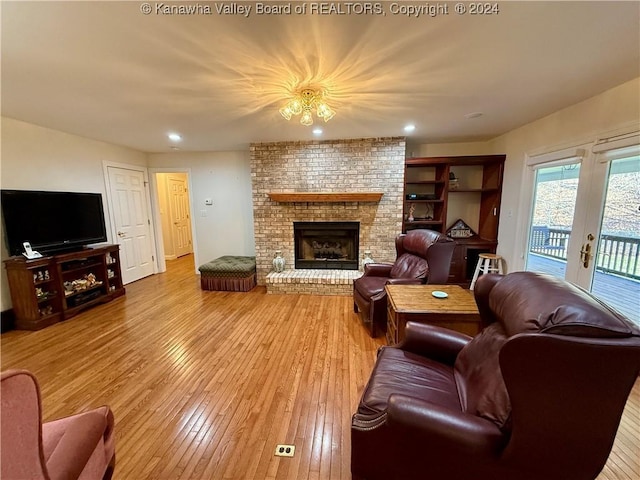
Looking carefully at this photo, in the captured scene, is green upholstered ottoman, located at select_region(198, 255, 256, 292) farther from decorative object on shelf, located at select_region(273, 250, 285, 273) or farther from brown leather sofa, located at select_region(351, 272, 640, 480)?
brown leather sofa, located at select_region(351, 272, 640, 480)

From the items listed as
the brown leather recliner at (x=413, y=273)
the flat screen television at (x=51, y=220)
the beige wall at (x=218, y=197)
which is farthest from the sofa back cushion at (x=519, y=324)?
the flat screen television at (x=51, y=220)

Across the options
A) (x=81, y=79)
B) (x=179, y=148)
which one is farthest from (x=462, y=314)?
(x=179, y=148)

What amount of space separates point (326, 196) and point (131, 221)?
350 centimetres

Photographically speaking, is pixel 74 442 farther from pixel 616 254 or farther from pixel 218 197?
pixel 218 197

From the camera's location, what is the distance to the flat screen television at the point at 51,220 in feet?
9.22

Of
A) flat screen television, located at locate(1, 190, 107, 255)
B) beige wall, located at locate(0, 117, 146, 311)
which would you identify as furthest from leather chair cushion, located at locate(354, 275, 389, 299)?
beige wall, located at locate(0, 117, 146, 311)

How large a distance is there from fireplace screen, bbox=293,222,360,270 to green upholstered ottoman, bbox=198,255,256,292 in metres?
0.83

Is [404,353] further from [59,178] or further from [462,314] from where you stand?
[59,178]

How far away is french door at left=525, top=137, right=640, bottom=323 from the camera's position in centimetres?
212

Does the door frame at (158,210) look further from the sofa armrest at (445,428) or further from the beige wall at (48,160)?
the sofa armrest at (445,428)

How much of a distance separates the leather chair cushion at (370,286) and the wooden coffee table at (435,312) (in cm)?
47

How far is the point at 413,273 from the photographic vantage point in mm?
2816

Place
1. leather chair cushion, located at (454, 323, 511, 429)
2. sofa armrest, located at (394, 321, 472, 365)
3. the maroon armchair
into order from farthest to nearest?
sofa armrest, located at (394, 321, 472, 365) → leather chair cushion, located at (454, 323, 511, 429) → the maroon armchair

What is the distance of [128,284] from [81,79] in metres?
3.55
